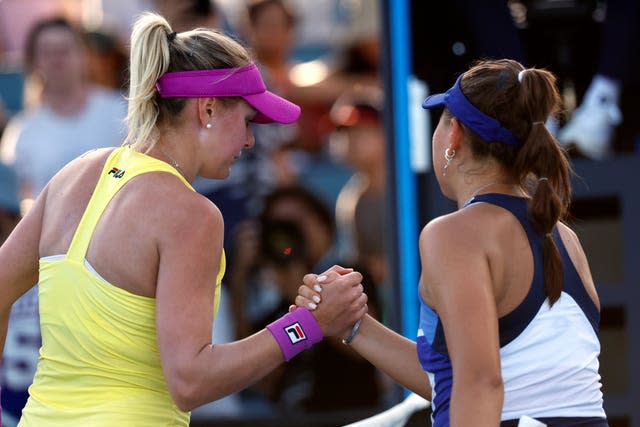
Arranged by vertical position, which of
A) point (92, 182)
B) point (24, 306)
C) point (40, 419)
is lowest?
point (24, 306)

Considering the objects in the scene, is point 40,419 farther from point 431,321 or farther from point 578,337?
point 578,337

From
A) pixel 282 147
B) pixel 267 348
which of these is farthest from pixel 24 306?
pixel 267 348

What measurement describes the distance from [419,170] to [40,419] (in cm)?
219

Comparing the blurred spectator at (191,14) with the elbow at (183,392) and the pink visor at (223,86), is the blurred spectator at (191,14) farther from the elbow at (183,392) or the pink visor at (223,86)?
the elbow at (183,392)

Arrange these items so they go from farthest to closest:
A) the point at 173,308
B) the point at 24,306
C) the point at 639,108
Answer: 1. the point at 24,306
2. the point at 639,108
3. the point at 173,308

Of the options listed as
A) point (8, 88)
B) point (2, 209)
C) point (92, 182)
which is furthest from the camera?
point (8, 88)

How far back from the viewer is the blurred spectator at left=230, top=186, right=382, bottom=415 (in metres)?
6.26

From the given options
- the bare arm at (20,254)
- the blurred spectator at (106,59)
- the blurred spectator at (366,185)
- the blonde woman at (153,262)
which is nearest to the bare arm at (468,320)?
the blonde woman at (153,262)

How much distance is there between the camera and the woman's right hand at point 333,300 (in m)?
2.78

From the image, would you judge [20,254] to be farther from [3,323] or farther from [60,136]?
[60,136]

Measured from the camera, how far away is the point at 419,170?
455cm

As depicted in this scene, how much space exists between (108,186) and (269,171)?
3593 mm

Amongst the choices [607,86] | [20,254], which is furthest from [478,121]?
[607,86]

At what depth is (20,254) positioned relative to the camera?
2857 millimetres
